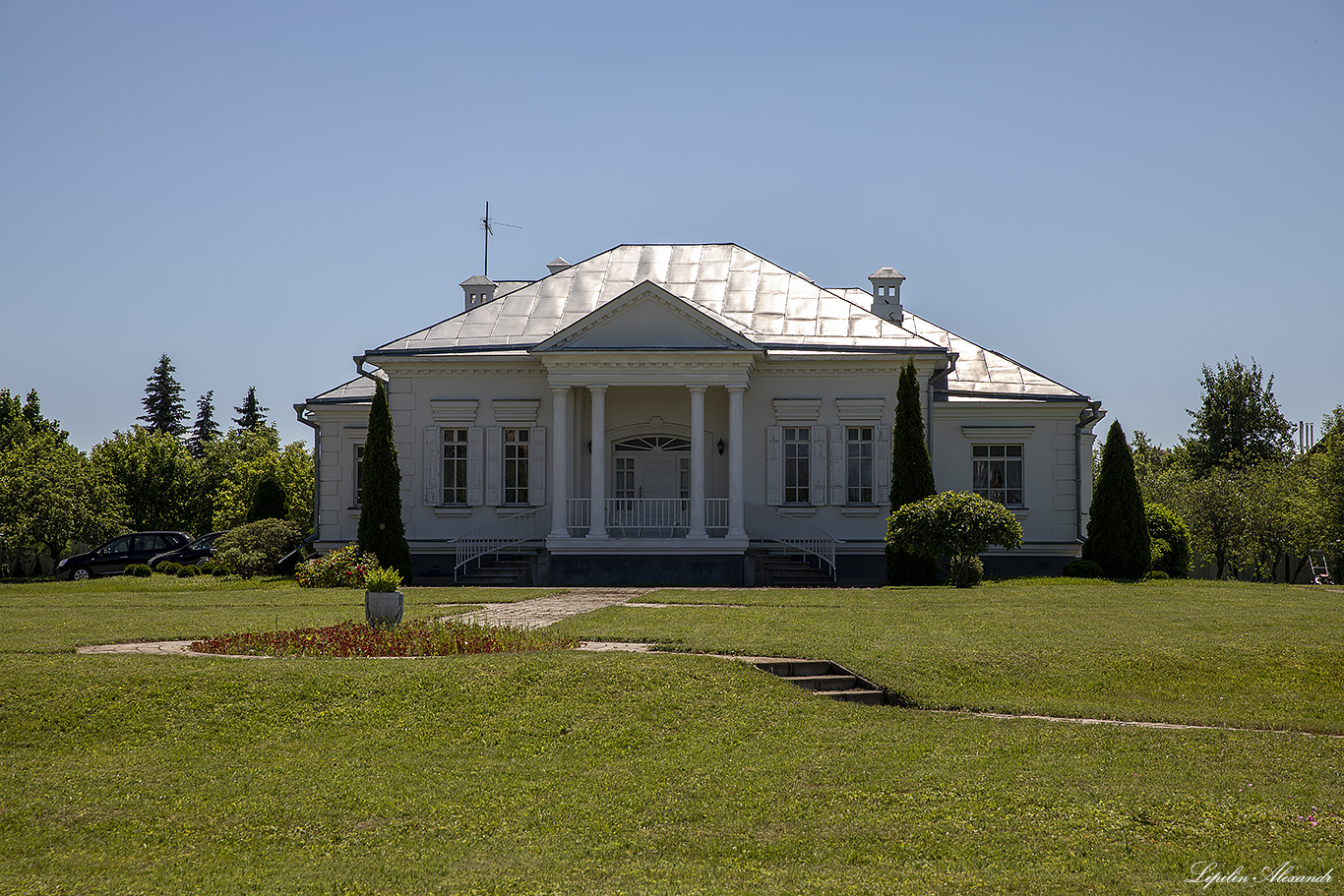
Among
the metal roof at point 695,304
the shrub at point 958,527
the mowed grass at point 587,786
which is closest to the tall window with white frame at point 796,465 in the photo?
the metal roof at point 695,304

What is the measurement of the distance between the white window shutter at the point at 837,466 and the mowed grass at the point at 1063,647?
7344 mm

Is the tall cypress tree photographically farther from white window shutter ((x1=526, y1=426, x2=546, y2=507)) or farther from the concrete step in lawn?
the concrete step in lawn

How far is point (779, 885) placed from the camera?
19.9ft

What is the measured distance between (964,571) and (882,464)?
4.35 m

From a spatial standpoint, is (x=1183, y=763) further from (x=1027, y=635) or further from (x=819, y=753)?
(x=1027, y=635)

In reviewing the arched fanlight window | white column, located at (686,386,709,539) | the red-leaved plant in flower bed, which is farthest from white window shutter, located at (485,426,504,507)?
the red-leaved plant in flower bed

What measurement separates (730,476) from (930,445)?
5.11 m

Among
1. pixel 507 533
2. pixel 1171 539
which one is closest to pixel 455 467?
pixel 507 533

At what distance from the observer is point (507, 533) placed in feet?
83.9

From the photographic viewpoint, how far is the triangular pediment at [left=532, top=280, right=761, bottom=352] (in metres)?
24.3

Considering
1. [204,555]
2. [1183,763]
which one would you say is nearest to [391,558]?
[204,555]

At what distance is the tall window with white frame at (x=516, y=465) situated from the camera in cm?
2609

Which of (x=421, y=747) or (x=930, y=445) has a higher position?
(x=930, y=445)

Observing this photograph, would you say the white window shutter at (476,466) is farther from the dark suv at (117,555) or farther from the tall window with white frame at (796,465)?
the dark suv at (117,555)
